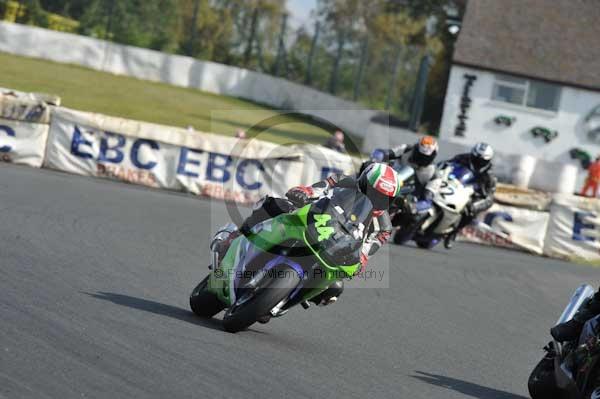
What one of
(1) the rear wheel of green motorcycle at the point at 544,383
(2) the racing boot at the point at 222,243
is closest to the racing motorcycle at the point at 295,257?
(2) the racing boot at the point at 222,243

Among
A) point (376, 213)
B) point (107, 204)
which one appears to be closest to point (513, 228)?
point (107, 204)

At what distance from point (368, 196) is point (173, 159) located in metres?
11.2

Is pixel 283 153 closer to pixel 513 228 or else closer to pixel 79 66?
pixel 513 228

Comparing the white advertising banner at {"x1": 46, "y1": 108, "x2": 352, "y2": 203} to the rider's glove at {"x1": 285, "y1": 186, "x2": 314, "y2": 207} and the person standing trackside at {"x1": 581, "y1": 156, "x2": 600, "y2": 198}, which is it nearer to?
the rider's glove at {"x1": 285, "y1": 186, "x2": 314, "y2": 207}

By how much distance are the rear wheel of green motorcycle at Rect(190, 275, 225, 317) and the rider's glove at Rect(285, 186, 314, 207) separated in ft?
3.06

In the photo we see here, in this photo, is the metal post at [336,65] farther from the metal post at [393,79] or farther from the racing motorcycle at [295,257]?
the racing motorcycle at [295,257]

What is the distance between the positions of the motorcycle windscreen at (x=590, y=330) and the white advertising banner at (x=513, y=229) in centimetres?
1297

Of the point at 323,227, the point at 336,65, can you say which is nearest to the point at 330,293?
the point at 323,227

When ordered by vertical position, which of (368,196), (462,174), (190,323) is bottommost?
(190,323)

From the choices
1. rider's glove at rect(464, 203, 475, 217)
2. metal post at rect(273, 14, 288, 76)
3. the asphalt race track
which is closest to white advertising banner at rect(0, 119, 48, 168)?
the asphalt race track

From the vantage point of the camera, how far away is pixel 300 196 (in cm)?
777

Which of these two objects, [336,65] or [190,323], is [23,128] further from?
[336,65]

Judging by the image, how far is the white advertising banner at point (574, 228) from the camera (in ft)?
65.5

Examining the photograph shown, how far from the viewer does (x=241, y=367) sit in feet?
21.6
